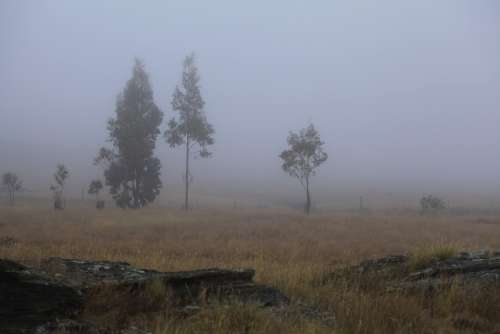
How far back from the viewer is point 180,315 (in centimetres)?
547

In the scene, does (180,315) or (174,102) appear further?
(174,102)

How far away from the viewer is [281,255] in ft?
51.3

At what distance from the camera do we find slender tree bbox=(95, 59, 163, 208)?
47.7 metres

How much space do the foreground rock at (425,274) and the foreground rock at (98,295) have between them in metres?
2.08

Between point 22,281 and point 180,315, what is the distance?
70.1 inches

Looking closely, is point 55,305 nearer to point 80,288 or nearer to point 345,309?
point 80,288

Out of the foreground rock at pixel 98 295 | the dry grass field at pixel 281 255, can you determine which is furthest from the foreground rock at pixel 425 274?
the foreground rock at pixel 98 295

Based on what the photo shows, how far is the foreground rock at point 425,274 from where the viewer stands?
302 inches

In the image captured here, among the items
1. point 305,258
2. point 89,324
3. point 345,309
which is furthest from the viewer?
point 305,258

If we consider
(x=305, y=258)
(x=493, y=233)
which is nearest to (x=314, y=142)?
(x=493, y=233)

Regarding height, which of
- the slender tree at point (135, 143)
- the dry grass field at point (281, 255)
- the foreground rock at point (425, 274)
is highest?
the slender tree at point (135, 143)

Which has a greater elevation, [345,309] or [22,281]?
[22,281]

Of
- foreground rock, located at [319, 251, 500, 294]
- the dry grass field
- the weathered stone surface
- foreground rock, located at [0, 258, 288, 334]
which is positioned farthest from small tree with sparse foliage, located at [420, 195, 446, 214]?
the weathered stone surface

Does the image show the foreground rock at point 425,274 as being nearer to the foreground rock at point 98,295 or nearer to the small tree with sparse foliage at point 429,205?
the foreground rock at point 98,295
